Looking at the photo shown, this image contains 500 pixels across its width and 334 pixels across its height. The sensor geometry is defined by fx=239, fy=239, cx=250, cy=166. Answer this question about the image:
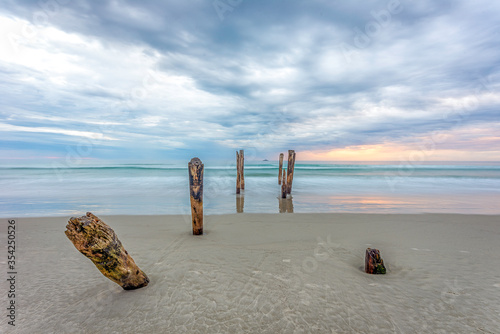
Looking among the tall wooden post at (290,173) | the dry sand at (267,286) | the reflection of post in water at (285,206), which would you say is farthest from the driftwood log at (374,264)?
the tall wooden post at (290,173)

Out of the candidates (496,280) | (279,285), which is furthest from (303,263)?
(496,280)

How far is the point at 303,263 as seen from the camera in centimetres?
459

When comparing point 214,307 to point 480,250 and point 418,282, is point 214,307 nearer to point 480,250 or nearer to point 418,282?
point 418,282

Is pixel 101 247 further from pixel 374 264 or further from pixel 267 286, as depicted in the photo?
pixel 374 264

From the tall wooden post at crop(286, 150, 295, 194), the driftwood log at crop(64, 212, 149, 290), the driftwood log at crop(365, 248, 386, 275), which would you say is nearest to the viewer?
the driftwood log at crop(64, 212, 149, 290)

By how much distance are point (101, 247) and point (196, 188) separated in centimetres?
334

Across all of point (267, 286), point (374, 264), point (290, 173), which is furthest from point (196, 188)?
point (290, 173)

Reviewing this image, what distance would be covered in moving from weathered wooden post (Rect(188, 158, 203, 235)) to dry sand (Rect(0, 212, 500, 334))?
0.45m

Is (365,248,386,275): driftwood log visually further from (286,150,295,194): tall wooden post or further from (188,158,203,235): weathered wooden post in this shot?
(286,150,295,194): tall wooden post

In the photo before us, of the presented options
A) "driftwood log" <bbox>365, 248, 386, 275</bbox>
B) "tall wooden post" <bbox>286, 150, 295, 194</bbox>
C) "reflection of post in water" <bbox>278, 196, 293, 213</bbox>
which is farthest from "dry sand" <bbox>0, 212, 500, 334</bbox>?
"tall wooden post" <bbox>286, 150, 295, 194</bbox>

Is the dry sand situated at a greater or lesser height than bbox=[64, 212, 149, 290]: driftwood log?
lesser

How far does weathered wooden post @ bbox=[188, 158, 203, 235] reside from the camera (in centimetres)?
605

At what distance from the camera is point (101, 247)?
9.50 ft

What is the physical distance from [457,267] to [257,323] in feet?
13.3
